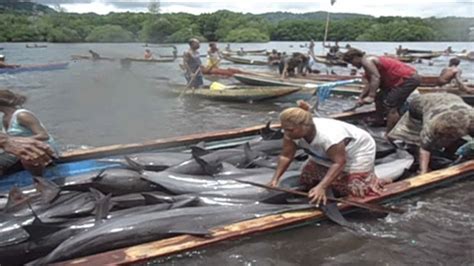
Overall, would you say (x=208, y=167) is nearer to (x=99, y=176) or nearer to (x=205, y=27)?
(x=99, y=176)

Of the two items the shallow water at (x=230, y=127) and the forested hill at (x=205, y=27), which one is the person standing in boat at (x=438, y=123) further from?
the forested hill at (x=205, y=27)

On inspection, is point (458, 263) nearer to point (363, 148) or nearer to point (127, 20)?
point (363, 148)

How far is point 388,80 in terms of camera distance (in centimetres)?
947

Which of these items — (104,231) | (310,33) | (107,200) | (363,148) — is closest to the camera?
(104,231)

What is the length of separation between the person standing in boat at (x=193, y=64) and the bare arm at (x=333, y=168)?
1342cm

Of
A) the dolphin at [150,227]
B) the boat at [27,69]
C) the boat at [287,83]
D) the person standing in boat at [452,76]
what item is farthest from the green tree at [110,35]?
the dolphin at [150,227]

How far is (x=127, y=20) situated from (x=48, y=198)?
74771 millimetres

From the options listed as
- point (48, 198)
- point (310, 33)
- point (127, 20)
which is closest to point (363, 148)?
point (48, 198)

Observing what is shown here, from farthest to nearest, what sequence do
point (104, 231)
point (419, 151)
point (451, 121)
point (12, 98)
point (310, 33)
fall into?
point (310, 33)
point (419, 151)
point (451, 121)
point (12, 98)
point (104, 231)

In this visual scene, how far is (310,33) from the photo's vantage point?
113m

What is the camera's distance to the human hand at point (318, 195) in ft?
19.5

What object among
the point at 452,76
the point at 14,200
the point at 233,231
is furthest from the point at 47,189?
the point at 452,76

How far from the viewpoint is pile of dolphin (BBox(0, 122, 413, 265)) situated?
208 inches

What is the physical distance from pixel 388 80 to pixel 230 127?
20.8 feet
